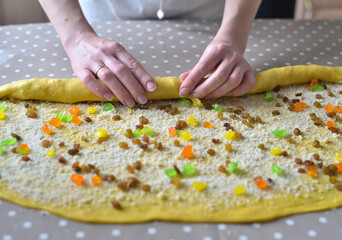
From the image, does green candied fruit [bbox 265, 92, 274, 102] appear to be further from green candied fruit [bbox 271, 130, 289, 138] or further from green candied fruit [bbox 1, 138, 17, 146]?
green candied fruit [bbox 1, 138, 17, 146]

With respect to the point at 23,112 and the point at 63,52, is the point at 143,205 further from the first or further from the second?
the point at 63,52

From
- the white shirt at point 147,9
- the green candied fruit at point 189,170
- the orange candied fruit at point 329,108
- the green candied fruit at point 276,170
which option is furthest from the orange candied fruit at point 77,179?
the white shirt at point 147,9

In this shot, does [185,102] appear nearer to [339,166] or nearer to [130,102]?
[130,102]

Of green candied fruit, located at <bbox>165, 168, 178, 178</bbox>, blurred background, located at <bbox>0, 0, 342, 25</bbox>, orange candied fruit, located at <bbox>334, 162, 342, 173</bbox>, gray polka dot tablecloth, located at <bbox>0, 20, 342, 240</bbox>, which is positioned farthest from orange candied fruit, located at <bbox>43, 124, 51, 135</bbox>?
blurred background, located at <bbox>0, 0, 342, 25</bbox>

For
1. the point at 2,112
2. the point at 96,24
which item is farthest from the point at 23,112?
the point at 96,24

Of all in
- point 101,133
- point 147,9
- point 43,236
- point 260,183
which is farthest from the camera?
point 147,9

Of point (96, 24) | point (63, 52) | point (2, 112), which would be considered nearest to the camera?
point (2, 112)

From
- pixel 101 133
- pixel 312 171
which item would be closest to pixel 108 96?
pixel 101 133
